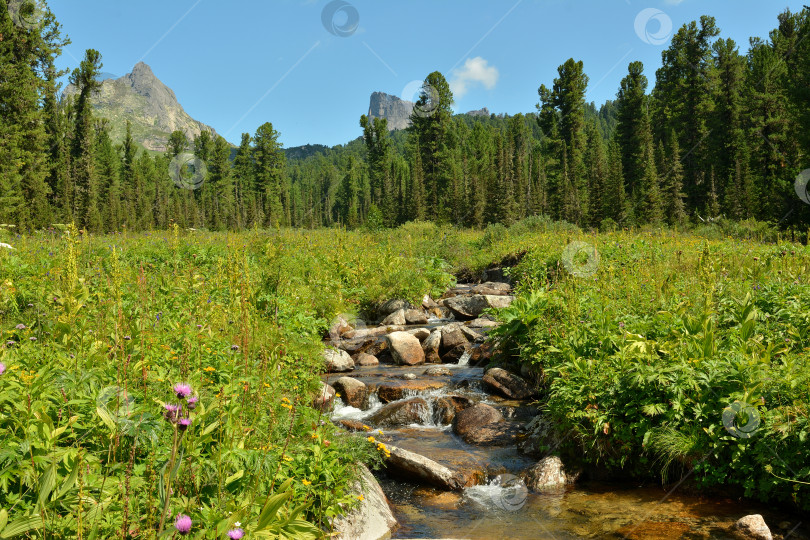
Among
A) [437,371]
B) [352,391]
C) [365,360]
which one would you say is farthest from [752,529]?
[365,360]

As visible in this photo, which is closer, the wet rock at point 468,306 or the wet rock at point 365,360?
the wet rock at point 365,360

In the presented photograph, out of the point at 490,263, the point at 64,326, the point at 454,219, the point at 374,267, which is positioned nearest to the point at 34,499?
the point at 64,326

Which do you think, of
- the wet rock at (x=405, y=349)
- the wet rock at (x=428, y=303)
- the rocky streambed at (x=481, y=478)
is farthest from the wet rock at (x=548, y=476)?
the wet rock at (x=428, y=303)

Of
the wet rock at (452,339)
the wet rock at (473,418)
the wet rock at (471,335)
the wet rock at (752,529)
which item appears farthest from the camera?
the wet rock at (471,335)

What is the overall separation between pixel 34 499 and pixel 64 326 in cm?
174

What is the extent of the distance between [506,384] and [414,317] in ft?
17.5

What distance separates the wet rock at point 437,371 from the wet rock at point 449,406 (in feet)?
4.36

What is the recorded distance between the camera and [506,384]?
24.0ft

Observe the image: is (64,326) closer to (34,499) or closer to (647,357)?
(34,499)

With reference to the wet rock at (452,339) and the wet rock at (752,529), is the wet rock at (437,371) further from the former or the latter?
the wet rock at (752,529)

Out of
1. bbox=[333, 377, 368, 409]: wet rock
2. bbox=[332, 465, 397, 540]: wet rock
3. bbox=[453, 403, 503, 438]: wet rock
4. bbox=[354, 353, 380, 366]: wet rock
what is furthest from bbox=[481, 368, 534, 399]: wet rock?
bbox=[332, 465, 397, 540]: wet rock

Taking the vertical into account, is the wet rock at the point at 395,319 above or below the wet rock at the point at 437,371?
above

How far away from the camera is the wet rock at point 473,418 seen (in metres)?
6.27

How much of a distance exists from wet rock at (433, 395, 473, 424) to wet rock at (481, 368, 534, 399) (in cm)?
54
